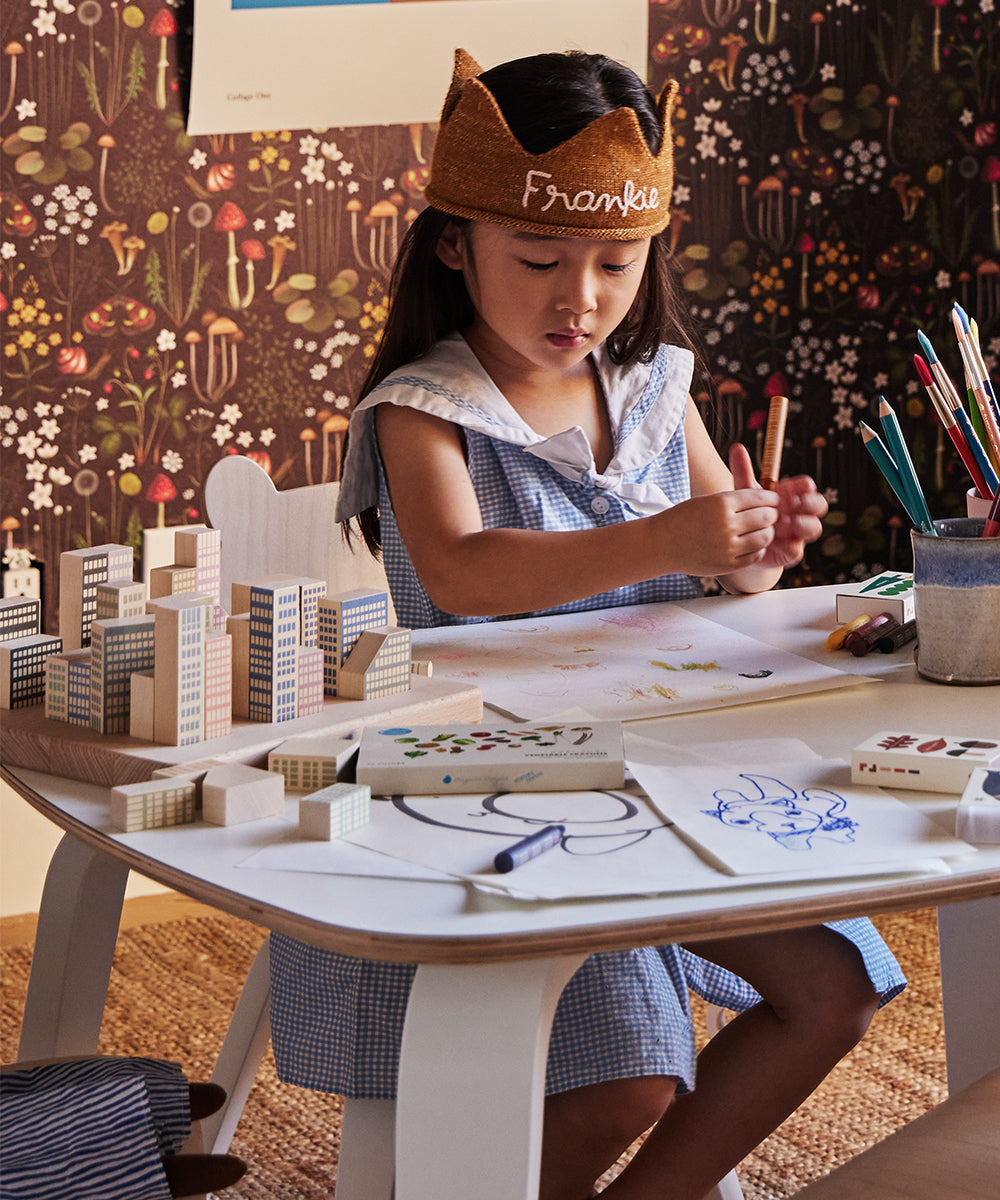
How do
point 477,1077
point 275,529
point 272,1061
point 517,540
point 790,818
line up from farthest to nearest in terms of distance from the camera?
point 272,1061 → point 275,529 → point 517,540 → point 790,818 → point 477,1077

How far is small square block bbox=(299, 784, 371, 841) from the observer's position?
61 centimetres

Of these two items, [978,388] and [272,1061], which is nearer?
[978,388]

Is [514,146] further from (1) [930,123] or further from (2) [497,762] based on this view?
(1) [930,123]

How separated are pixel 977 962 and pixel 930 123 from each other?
163 centimetres

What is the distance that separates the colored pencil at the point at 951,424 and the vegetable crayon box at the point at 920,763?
32cm

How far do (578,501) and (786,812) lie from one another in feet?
2.29

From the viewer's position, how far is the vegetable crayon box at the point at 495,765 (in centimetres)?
68

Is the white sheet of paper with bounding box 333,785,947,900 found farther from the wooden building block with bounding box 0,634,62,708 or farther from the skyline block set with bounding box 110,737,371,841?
the wooden building block with bounding box 0,634,62,708

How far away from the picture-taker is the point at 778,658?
3.11 feet

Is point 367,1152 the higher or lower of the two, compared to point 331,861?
lower

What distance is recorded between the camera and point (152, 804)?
2.07 feet

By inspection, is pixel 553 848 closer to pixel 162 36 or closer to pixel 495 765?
pixel 495 765

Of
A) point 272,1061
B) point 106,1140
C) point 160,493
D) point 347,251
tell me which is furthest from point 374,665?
point 347,251

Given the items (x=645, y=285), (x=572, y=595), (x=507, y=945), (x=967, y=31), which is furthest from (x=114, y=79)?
(x=507, y=945)
